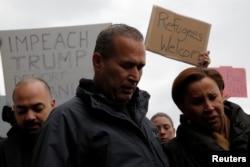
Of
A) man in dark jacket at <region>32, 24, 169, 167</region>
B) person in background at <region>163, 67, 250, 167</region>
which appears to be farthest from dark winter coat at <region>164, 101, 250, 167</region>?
man in dark jacket at <region>32, 24, 169, 167</region>

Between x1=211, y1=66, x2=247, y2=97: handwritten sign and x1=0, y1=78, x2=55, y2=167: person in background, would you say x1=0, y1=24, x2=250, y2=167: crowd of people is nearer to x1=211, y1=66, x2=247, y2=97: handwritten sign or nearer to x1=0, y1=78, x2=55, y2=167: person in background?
x1=0, y1=78, x2=55, y2=167: person in background

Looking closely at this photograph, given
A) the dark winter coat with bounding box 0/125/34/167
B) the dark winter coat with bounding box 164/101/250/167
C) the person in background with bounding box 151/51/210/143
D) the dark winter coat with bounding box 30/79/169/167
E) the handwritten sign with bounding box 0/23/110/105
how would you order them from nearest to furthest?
the dark winter coat with bounding box 30/79/169/167 → the dark winter coat with bounding box 164/101/250/167 → the dark winter coat with bounding box 0/125/34/167 → the handwritten sign with bounding box 0/23/110/105 → the person in background with bounding box 151/51/210/143

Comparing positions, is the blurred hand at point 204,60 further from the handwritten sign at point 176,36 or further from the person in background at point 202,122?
the person in background at point 202,122

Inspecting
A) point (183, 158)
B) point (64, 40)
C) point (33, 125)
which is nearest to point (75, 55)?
point (64, 40)

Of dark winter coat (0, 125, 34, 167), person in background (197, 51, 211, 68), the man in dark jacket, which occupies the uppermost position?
person in background (197, 51, 211, 68)

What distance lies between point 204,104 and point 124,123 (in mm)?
475

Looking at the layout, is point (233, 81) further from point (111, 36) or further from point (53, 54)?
point (111, 36)

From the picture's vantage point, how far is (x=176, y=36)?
14.0ft

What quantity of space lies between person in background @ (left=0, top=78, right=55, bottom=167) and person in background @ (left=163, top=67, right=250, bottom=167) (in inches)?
29.9

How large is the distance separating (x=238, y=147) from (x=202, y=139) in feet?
0.52

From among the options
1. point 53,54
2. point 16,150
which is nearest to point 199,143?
point 16,150

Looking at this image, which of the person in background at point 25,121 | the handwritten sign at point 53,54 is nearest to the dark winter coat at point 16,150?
the person in background at point 25,121

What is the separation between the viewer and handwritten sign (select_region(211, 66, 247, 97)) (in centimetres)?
458

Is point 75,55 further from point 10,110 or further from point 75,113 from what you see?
point 75,113
